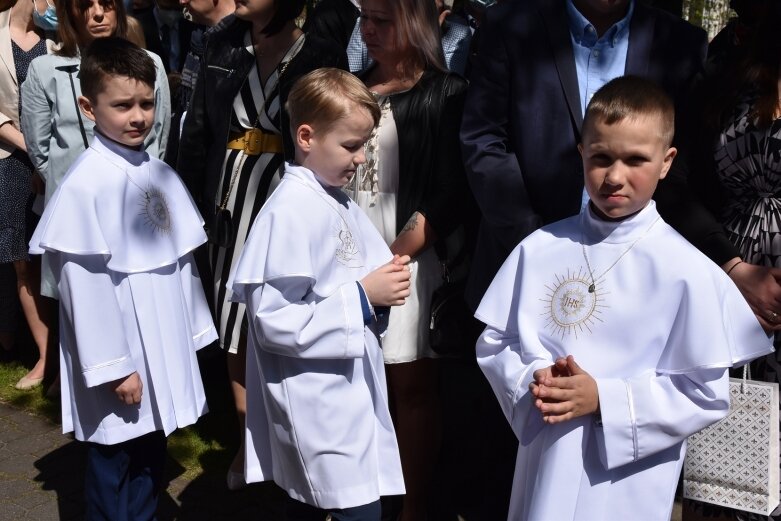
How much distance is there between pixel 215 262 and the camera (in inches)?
167

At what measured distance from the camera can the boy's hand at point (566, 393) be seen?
8.00 feet

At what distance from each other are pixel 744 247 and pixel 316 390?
1.42m

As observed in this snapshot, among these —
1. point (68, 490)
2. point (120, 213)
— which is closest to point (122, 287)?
point (120, 213)

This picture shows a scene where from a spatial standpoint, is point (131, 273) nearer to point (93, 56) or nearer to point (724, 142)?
point (93, 56)

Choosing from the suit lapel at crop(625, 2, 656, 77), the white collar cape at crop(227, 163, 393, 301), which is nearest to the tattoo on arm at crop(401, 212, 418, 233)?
the white collar cape at crop(227, 163, 393, 301)

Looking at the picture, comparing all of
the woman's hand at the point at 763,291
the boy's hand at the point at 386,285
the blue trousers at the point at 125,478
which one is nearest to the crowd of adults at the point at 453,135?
the woman's hand at the point at 763,291

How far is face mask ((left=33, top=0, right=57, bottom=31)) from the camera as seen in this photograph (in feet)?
16.9

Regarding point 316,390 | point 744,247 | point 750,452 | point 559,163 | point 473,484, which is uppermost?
point 559,163

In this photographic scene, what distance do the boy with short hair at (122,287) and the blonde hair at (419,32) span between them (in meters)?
0.93

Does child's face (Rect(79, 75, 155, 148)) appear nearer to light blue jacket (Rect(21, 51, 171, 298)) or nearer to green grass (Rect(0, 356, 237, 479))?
light blue jacket (Rect(21, 51, 171, 298))

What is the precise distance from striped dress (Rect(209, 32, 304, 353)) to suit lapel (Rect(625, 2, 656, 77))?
4.87 ft

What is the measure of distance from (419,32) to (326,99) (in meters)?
0.86

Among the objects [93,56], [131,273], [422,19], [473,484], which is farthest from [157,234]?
[473,484]

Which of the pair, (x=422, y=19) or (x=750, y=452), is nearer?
(x=750, y=452)
